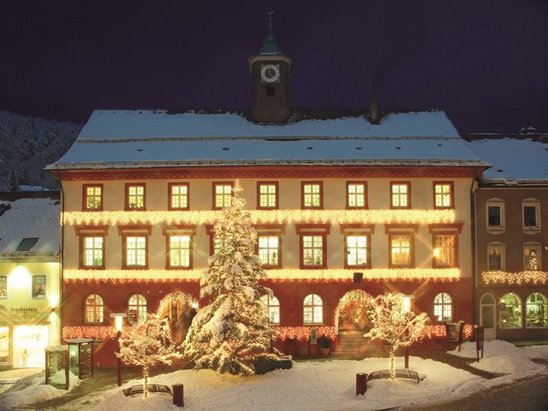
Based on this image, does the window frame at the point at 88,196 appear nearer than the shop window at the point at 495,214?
Yes

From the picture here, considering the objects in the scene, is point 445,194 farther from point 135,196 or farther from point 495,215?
point 135,196

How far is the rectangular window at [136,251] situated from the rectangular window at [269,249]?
6.33 meters

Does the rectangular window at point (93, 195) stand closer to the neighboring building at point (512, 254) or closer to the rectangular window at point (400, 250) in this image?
the rectangular window at point (400, 250)

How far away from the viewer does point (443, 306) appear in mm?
39219

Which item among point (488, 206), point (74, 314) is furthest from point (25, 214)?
point (488, 206)

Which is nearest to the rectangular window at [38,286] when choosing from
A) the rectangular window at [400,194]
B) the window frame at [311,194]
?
the window frame at [311,194]

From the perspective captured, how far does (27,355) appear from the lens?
38844 mm

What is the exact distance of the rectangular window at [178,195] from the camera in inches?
1542

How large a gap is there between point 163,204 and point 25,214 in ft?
31.4

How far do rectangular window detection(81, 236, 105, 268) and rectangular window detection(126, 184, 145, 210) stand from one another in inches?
97.7

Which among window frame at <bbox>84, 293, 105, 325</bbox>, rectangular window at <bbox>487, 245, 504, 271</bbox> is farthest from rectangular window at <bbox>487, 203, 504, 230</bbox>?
window frame at <bbox>84, 293, 105, 325</bbox>

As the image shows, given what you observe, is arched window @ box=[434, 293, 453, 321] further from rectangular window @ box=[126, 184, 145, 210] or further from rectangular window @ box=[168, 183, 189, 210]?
rectangular window @ box=[126, 184, 145, 210]

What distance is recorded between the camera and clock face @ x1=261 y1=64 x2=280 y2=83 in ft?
144

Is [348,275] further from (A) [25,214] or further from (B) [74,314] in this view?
(A) [25,214]
